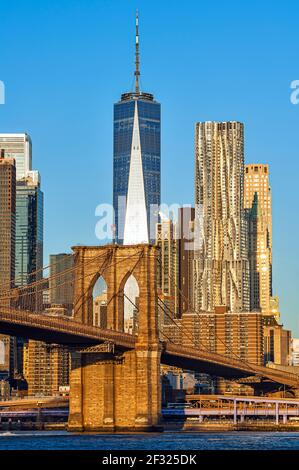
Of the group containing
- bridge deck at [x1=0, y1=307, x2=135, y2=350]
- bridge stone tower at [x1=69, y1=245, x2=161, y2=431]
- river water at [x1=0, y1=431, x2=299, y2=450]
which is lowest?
river water at [x1=0, y1=431, x2=299, y2=450]

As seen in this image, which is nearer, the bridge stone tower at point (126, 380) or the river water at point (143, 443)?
the river water at point (143, 443)

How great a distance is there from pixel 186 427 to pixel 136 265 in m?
21.8

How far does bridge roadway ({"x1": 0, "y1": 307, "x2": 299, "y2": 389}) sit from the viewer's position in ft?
298

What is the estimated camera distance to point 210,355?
114562mm

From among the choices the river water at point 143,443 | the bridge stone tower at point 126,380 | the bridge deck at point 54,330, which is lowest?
the river water at point 143,443

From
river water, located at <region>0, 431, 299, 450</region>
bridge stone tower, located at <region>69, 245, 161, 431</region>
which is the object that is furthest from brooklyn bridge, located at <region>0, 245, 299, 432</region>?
river water, located at <region>0, 431, 299, 450</region>

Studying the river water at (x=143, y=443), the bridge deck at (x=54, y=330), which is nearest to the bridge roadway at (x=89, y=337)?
the bridge deck at (x=54, y=330)

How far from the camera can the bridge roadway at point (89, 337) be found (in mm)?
90812

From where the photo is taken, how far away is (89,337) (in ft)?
318

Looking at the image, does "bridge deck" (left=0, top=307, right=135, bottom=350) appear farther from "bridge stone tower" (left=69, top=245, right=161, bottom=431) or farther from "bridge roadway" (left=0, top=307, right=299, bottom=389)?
"bridge stone tower" (left=69, top=245, right=161, bottom=431)

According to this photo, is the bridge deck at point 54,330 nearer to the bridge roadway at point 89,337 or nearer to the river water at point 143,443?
the bridge roadway at point 89,337
